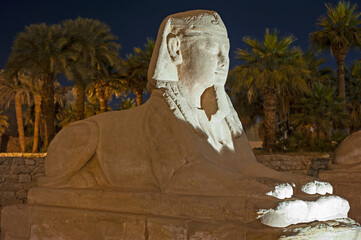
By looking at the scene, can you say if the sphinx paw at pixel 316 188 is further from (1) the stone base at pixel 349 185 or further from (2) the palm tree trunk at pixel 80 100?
(2) the palm tree trunk at pixel 80 100

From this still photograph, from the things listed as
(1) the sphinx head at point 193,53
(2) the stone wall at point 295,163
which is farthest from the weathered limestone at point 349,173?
(2) the stone wall at point 295,163

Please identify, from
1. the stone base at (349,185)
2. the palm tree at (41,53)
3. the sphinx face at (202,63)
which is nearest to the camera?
the sphinx face at (202,63)

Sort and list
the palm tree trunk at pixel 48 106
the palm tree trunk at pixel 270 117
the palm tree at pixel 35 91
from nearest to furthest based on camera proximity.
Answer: the palm tree trunk at pixel 48 106, the palm tree trunk at pixel 270 117, the palm tree at pixel 35 91

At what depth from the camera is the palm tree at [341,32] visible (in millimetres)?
18062

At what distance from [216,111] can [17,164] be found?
7.09m

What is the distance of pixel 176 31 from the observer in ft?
10.9

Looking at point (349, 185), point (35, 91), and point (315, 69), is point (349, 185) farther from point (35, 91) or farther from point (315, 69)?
point (35, 91)

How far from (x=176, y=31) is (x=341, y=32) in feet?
55.0

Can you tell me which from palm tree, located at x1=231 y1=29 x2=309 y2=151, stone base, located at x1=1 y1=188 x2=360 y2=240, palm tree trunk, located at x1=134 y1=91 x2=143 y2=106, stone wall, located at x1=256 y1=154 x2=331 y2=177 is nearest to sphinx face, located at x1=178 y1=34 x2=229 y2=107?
stone base, located at x1=1 y1=188 x2=360 y2=240

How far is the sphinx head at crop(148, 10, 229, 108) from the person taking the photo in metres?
3.22

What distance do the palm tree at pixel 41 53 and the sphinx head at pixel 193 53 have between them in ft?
38.6

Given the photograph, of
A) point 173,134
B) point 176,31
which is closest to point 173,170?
point 173,134

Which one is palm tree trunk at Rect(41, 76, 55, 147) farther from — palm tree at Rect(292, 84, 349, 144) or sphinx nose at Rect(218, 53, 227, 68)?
sphinx nose at Rect(218, 53, 227, 68)

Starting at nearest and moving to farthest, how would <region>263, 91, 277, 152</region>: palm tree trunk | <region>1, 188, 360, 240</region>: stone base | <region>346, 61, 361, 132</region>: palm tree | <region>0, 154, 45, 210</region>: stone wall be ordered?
<region>1, 188, 360, 240</region>: stone base, <region>0, 154, 45, 210</region>: stone wall, <region>263, 91, 277, 152</region>: palm tree trunk, <region>346, 61, 361, 132</region>: palm tree
